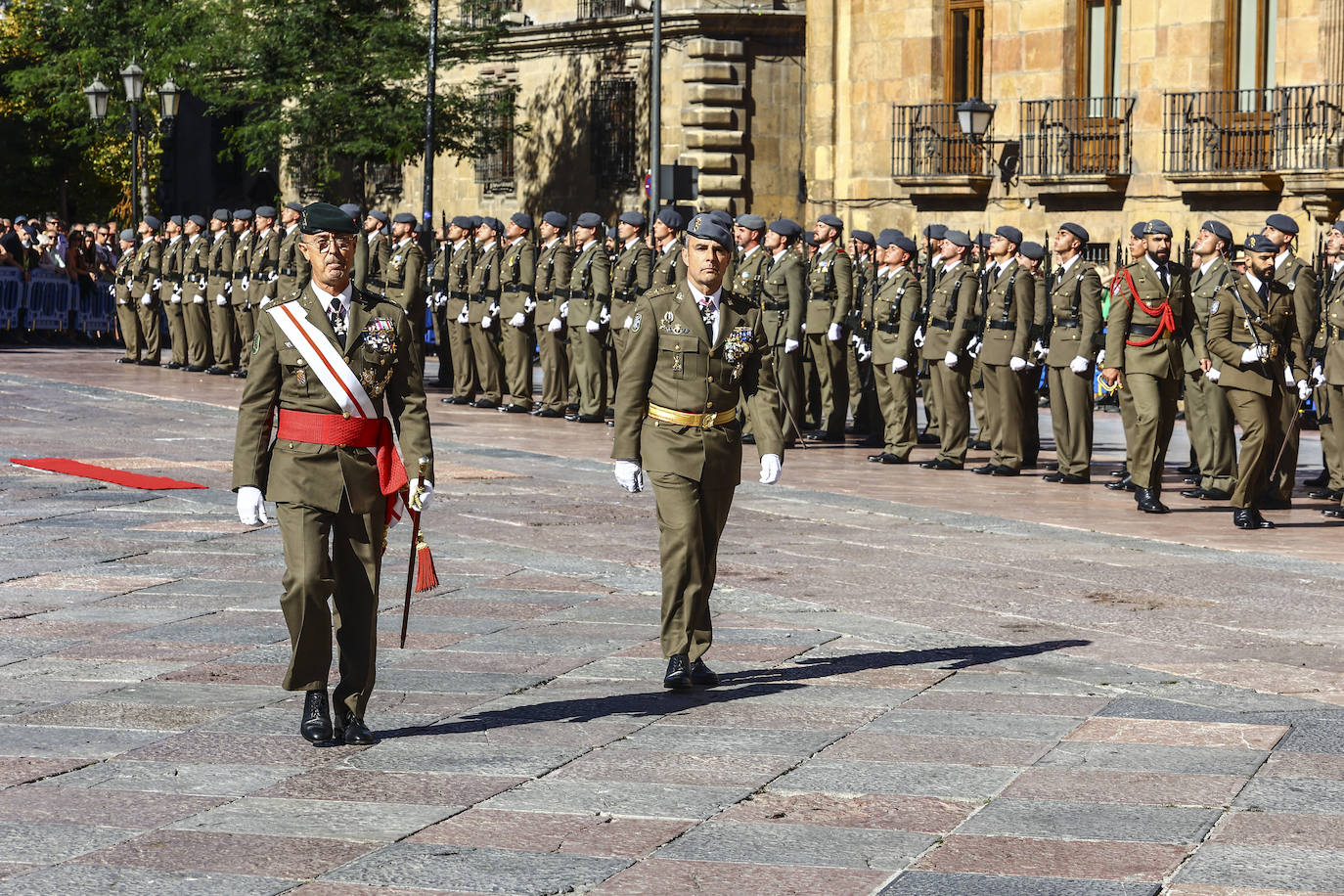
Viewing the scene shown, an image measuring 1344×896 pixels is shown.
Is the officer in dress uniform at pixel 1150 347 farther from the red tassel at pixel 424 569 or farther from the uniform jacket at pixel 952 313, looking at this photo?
the red tassel at pixel 424 569

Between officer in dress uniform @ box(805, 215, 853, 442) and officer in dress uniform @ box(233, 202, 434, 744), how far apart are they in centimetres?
1118

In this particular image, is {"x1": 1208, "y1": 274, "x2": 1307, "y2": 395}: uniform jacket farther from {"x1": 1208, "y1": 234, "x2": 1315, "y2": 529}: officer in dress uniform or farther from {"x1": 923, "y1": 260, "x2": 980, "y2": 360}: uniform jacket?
{"x1": 923, "y1": 260, "x2": 980, "y2": 360}: uniform jacket

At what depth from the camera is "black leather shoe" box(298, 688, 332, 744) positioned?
22.1 feet

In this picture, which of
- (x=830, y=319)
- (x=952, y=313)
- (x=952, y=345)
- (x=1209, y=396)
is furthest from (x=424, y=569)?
(x=830, y=319)

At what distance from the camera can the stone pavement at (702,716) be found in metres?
5.50

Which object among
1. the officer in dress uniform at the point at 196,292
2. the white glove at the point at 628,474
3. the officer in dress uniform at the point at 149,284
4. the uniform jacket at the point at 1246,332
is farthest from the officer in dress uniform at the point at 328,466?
the officer in dress uniform at the point at 149,284

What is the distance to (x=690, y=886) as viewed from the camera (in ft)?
17.3

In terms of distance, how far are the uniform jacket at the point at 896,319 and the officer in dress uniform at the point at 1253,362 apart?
3.71m

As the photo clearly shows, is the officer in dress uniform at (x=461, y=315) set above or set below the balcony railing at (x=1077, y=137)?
below

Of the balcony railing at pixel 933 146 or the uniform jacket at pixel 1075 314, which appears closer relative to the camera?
the uniform jacket at pixel 1075 314

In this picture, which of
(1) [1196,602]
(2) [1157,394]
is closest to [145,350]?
(2) [1157,394]

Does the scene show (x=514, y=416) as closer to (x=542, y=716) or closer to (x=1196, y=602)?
(x=1196, y=602)

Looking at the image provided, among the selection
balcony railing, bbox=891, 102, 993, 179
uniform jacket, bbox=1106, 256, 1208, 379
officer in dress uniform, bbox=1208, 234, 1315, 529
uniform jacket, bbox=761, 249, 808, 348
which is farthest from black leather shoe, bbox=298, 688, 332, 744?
balcony railing, bbox=891, 102, 993, 179

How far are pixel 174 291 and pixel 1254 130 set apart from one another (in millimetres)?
12237
